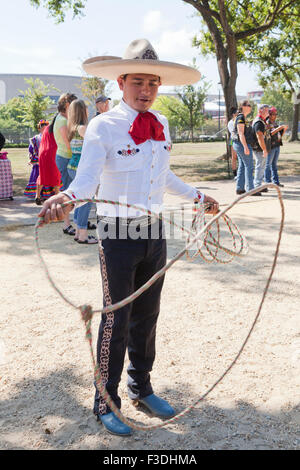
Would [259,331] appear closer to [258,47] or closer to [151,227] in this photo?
[151,227]

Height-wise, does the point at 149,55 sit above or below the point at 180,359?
above

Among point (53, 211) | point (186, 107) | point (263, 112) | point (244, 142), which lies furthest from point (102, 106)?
point (186, 107)

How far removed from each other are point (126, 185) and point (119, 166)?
0.37 feet

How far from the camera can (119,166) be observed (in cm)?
241

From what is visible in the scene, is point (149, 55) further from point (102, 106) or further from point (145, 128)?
point (102, 106)

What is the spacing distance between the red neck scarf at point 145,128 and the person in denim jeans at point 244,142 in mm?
7591

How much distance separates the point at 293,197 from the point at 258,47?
2106 cm

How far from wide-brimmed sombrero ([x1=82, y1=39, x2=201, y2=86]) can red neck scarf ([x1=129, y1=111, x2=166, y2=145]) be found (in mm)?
234

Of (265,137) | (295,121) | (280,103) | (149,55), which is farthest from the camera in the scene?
(280,103)

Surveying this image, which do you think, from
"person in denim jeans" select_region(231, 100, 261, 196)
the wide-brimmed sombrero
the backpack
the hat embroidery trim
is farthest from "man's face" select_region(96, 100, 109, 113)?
the hat embroidery trim

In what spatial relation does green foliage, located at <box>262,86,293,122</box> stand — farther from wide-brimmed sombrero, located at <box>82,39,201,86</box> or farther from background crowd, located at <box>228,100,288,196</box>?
wide-brimmed sombrero, located at <box>82,39,201,86</box>

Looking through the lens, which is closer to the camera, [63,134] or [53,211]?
[53,211]

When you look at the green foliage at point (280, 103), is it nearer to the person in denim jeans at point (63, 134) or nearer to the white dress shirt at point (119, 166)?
the person in denim jeans at point (63, 134)
